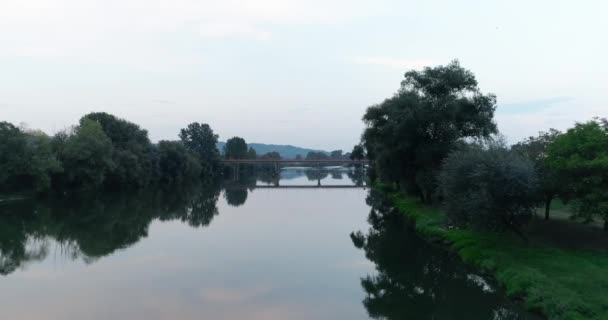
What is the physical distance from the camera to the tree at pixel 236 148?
144425 millimetres

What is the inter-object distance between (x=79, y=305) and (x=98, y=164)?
48355 millimetres

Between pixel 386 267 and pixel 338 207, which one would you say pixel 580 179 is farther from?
pixel 338 207

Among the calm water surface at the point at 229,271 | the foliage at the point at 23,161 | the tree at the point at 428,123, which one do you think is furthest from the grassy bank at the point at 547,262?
the foliage at the point at 23,161

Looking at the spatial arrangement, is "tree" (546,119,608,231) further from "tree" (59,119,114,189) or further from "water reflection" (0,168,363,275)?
"tree" (59,119,114,189)

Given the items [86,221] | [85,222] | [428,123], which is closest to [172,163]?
[86,221]

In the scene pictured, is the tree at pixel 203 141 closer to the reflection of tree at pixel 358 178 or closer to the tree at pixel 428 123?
the reflection of tree at pixel 358 178

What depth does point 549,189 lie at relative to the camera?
23.8 metres

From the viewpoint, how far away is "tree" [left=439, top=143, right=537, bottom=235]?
74.7 feet

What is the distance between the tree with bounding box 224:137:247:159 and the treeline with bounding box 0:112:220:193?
4696cm

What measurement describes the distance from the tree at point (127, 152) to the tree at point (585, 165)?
54.0m

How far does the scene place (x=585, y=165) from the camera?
2194cm

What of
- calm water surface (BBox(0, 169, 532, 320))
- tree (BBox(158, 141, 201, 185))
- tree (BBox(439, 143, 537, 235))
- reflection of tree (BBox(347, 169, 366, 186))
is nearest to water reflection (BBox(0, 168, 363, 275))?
calm water surface (BBox(0, 169, 532, 320))

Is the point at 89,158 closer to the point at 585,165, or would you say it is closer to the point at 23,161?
the point at 23,161

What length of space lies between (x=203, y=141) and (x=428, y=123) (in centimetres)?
9855
